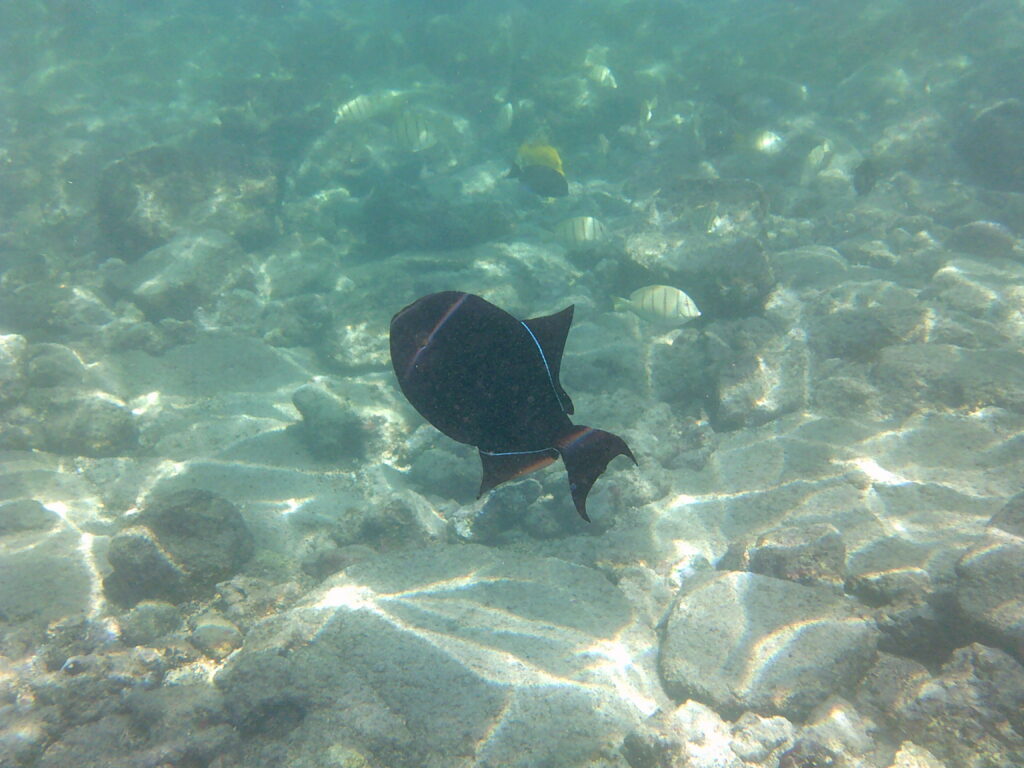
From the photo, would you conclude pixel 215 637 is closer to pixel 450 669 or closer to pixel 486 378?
pixel 450 669

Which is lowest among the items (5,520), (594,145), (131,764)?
(5,520)

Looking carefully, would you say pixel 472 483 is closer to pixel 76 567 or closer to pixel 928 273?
pixel 76 567

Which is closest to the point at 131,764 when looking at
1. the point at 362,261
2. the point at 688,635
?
the point at 688,635

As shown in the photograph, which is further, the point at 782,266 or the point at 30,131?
the point at 30,131

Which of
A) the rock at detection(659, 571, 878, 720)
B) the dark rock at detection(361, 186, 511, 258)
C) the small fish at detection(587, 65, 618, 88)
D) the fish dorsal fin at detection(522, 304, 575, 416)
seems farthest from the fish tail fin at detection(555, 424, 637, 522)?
the small fish at detection(587, 65, 618, 88)

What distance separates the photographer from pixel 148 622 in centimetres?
389

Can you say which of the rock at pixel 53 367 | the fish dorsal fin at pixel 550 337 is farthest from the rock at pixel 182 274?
the fish dorsal fin at pixel 550 337

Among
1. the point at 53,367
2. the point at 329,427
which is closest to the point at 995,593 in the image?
the point at 329,427

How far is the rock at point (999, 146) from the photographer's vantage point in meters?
9.95

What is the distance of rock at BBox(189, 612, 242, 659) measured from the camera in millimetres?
3771

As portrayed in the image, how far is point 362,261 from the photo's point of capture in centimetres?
977

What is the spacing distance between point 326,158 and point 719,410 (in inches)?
438

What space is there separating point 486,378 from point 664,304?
17.4 feet

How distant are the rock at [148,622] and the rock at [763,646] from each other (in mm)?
3808
